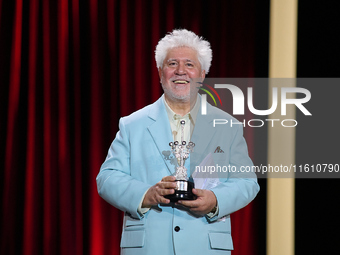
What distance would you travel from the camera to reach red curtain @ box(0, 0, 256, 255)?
10.6 feet

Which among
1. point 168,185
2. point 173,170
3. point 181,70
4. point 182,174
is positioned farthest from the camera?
point 181,70

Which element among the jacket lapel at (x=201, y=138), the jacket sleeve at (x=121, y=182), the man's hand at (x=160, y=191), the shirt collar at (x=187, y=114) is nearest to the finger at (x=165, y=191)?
the man's hand at (x=160, y=191)

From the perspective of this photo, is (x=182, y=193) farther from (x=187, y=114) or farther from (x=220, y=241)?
(x=187, y=114)

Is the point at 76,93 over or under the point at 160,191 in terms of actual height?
over

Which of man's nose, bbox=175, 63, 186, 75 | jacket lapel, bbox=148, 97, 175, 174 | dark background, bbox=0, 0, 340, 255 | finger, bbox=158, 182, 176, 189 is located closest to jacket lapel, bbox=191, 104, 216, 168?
jacket lapel, bbox=148, 97, 175, 174

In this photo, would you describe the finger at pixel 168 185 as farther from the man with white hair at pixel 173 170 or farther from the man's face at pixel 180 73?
the man's face at pixel 180 73

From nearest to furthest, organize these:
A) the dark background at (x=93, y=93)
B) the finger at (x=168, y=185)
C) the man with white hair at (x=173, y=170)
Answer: the finger at (x=168, y=185) < the man with white hair at (x=173, y=170) < the dark background at (x=93, y=93)

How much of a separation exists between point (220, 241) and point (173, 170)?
1.20 feet

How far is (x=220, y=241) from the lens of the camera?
6.91 ft

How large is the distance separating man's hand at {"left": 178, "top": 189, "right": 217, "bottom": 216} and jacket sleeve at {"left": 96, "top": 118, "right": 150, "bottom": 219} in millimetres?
210

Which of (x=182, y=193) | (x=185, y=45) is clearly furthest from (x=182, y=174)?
(x=185, y=45)

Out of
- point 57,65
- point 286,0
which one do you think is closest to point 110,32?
point 57,65

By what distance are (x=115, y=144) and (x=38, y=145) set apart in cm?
115

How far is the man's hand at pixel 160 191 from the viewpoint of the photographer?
6.40 feet
